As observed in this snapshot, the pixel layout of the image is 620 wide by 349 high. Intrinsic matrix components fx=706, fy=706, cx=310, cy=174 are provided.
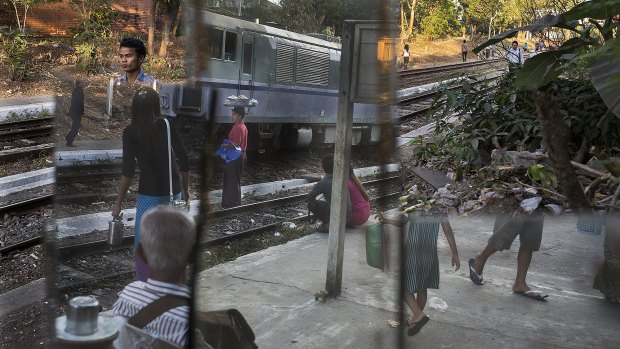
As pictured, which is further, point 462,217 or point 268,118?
point 462,217

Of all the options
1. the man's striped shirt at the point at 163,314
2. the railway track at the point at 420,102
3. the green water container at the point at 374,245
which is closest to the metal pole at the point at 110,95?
the man's striped shirt at the point at 163,314

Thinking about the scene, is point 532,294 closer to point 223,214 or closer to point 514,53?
point 223,214

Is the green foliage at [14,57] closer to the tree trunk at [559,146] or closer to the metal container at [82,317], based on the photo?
the metal container at [82,317]

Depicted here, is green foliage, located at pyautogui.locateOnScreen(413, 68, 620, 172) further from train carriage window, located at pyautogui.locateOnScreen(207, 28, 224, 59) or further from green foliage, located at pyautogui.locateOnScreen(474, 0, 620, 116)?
train carriage window, located at pyautogui.locateOnScreen(207, 28, 224, 59)

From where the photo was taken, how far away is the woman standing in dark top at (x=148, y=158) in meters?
1.35

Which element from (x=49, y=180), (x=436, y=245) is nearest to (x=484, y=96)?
(x=436, y=245)

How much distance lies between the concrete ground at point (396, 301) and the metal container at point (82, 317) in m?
0.19

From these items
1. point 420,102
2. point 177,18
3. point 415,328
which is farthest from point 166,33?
point 420,102

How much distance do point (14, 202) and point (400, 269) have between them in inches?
279

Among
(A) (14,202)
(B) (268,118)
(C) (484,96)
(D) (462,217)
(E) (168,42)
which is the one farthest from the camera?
(A) (14,202)

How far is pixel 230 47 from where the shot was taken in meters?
1.29

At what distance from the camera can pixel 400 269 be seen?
4.35 ft

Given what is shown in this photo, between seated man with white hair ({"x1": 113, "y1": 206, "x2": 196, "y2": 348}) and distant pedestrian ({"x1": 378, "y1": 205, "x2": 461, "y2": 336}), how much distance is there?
1.24 feet

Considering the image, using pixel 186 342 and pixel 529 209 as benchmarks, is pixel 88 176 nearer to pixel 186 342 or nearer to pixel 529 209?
pixel 186 342
